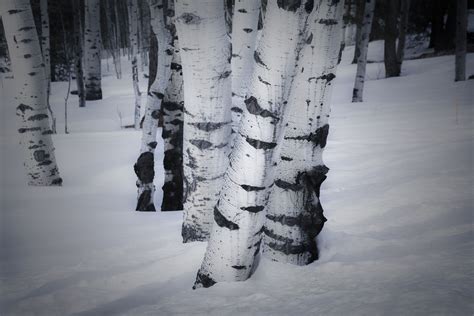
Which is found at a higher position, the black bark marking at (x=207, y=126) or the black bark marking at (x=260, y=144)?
the black bark marking at (x=260, y=144)

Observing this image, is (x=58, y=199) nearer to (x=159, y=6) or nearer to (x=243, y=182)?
(x=159, y=6)

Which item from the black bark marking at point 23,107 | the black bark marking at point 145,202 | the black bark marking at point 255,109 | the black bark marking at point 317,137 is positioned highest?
the black bark marking at point 255,109

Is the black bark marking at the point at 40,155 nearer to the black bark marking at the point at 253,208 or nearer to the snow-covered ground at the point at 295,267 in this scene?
the snow-covered ground at the point at 295,267

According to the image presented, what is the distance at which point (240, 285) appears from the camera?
1.51 m

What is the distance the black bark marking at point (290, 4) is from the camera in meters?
1.12

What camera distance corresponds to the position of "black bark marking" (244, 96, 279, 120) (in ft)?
4.21

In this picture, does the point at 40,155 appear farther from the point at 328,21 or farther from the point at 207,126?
the point at 328,21

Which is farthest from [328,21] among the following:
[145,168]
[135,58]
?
[135,58]

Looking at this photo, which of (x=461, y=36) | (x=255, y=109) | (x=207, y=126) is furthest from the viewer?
(x=461, y=36)

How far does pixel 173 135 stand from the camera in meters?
3.42

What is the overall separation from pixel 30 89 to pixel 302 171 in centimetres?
340

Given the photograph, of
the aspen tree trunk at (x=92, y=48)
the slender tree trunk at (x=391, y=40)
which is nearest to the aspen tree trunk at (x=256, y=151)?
the slender tree trunk at (x=391, y=40)

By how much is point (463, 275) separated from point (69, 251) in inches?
86.6

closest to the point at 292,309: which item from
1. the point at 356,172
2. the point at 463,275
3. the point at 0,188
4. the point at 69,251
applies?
the point at 463,275
